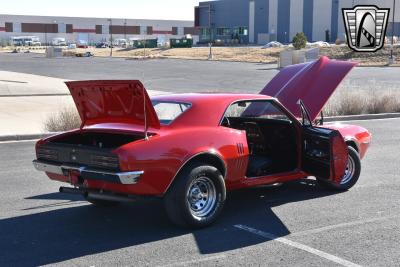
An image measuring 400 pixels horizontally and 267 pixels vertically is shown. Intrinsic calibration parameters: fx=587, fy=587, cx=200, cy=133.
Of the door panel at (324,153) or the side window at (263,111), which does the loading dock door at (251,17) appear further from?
the door panel at (324,153)

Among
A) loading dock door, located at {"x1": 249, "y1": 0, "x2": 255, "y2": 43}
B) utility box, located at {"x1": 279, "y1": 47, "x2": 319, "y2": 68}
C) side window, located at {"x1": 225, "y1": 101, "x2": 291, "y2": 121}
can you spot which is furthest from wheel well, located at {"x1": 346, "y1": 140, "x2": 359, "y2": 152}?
loading dock door, located at {"x1": 249, "y1": 0, "x2": 255, "y2": 43}

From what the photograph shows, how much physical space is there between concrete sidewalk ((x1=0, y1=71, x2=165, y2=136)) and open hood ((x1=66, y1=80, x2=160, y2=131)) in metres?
7.12

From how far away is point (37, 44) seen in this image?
447ft

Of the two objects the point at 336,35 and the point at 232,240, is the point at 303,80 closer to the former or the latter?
the point at 232,240

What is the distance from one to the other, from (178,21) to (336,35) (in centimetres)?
7456

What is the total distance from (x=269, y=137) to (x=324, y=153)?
772 millimetres

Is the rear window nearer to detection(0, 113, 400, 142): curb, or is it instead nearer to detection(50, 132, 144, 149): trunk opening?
detection(50, 132, 144, 149): trunk opening

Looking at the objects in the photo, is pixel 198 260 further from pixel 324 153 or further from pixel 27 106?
pixel 27 106

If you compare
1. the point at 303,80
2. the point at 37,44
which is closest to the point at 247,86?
the point at 303,80

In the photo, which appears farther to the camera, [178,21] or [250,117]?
[178,21]

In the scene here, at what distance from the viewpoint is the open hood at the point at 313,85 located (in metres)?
7.87

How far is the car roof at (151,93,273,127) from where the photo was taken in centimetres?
629

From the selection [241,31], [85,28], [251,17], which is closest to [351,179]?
[251,17]

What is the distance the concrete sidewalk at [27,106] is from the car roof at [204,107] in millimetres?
7501
